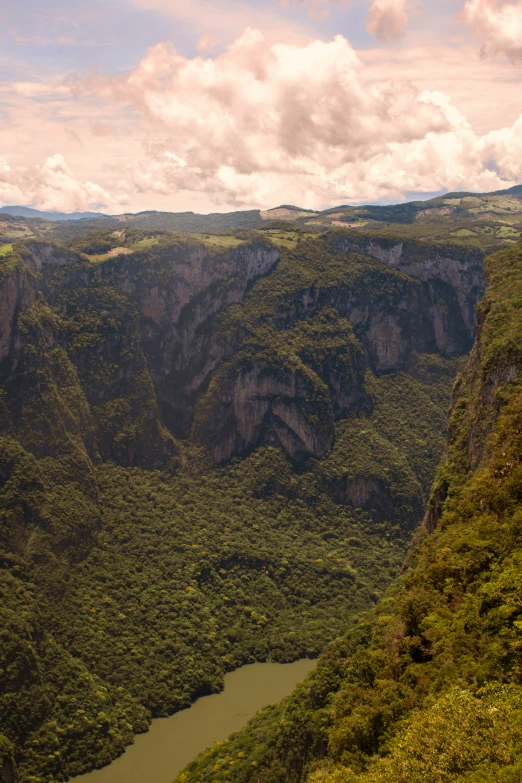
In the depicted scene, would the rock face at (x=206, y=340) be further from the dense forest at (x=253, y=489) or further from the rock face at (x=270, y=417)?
the dense forest at (x=253, y=489)

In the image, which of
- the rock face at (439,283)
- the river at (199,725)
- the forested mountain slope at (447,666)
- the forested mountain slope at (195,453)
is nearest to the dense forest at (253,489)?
the forested mountain slope at (447,666)

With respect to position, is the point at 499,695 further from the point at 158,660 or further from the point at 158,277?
the point at 158,277

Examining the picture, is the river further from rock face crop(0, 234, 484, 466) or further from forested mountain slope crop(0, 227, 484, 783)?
rock face crop(0, 234, 484, 466)

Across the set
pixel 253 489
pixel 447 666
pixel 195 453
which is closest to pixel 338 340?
pixel 253 489

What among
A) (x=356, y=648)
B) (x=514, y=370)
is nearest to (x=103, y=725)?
(x=356, y=648)

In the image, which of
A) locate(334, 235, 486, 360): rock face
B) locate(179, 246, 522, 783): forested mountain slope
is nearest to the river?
locate(179, 246, 522, 783): forested mountain slope

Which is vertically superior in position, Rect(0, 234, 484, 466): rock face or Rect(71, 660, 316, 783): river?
Rect(0, 234, 484, 466): rock face
